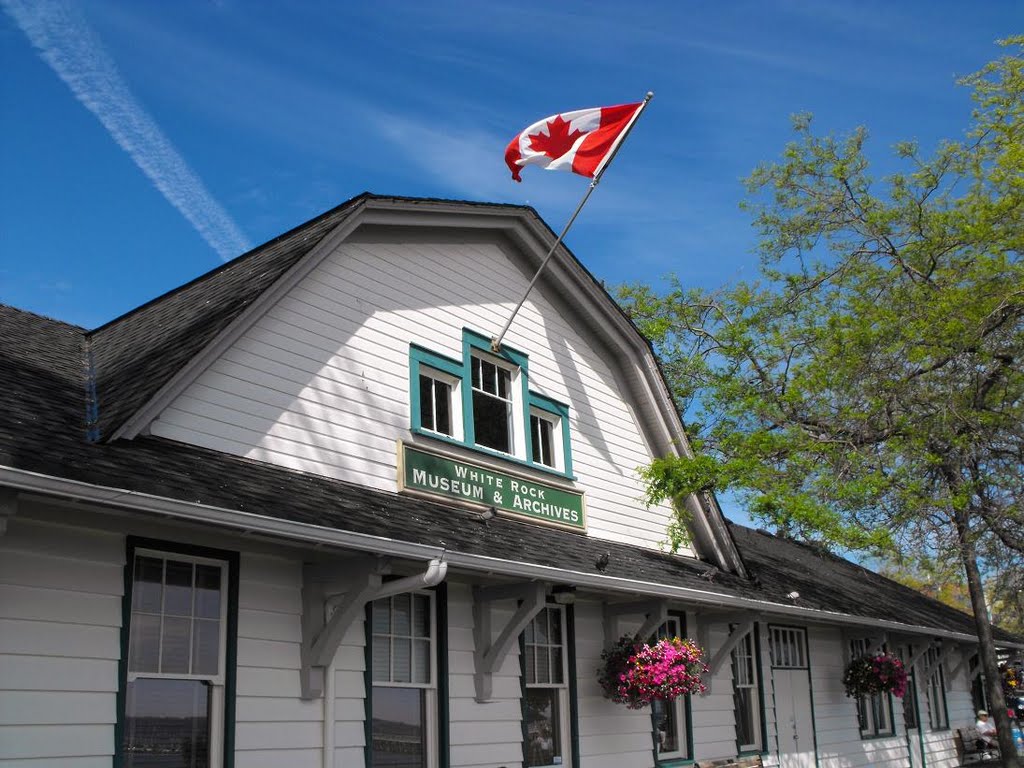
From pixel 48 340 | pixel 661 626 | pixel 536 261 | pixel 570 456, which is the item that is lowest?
pixel 661 626

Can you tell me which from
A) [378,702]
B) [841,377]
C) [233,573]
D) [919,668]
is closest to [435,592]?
[378,702]

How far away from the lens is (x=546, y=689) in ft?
36.9

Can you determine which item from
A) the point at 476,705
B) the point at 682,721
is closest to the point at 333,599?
the point at 476,705

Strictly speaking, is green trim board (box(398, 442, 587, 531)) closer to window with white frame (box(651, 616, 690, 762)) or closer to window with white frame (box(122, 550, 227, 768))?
window with white frame (box(651, 616, 690, 762))

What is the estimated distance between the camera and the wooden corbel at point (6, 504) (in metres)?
6.17

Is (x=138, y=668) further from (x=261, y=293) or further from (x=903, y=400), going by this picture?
(x=903, y=400)

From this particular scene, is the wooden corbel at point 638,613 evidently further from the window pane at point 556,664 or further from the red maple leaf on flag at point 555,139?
the red maple leaf on flag at point 555,139

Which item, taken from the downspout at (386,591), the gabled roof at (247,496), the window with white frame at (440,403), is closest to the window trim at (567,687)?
the gabled roof at (247,496)

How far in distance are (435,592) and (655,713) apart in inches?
165

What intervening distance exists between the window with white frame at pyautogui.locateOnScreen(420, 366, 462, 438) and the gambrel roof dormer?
0.02 meters

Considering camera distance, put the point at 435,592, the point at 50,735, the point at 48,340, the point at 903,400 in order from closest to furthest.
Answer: the point at 50,735 < the point at 435,592 < the point at 48,340 < the point at 903,400

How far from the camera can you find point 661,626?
42.8ft

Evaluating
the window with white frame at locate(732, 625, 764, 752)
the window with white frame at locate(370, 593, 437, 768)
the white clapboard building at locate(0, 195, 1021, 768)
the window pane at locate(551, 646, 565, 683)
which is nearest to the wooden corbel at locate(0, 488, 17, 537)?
the white clapboard building at locate(0, 195, 1021, 768)

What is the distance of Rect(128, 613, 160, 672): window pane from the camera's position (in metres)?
7.38
